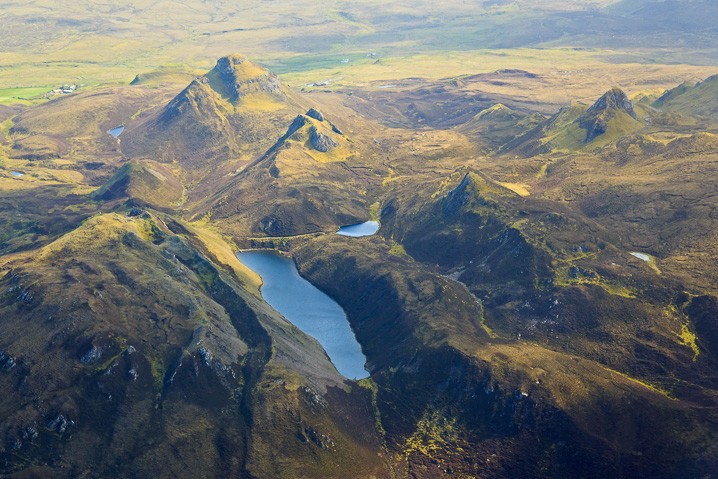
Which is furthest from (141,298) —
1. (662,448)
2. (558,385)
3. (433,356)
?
(662,448)

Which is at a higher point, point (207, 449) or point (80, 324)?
point (80, 324)

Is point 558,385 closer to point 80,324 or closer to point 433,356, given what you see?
point 433,356

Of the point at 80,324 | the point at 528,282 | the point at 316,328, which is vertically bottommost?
the point at 316,328

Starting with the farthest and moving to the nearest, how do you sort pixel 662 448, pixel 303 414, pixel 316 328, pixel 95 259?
pixel 316 328
pixel 95 259
pixel 303 414
pixel 662 448

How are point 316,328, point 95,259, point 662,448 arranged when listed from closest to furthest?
point 662,448
point 95,259
point 316,328

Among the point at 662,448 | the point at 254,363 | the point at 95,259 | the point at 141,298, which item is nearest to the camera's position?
the point at 662,448

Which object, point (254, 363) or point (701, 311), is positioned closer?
point (254, 363)

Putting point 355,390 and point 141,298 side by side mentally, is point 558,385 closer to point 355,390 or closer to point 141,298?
point 355,390

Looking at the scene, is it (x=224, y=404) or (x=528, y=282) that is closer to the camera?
(x=224, y=404)

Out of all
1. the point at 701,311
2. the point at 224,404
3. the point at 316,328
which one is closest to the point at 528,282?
the point at 701,311
